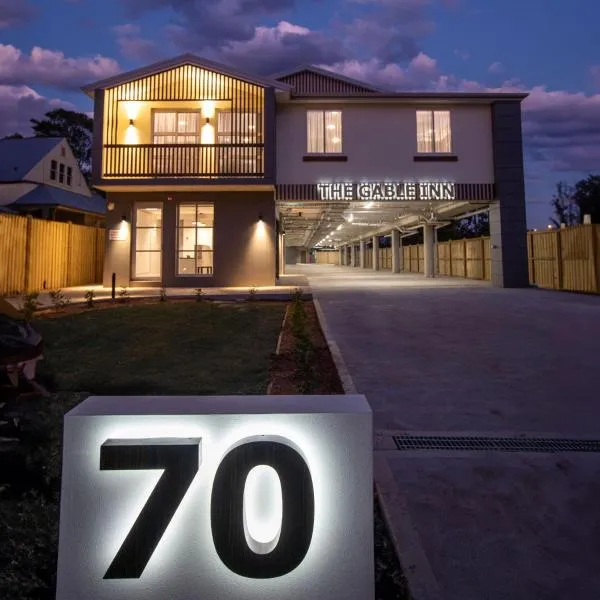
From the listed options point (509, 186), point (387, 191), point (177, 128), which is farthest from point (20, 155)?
point (509, 186)

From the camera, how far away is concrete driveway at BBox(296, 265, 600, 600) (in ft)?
7.31

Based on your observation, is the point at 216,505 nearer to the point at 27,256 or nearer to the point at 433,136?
Answer: the point at 27,256

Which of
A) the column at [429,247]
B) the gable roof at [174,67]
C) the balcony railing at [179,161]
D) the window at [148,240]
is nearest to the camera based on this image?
the gable roof at [174,67]

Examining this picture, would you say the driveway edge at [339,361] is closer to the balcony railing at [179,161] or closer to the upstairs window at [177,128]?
the balcony railing at [179,161]

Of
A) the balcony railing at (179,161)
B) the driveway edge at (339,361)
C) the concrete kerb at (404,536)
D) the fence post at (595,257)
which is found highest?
the balcony railing at (179,161)

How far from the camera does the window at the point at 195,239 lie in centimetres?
1819

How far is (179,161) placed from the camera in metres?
17.0

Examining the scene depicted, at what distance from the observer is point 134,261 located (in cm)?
1791

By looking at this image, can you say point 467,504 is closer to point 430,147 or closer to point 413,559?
point 413,559

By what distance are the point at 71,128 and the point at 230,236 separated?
54655 mm

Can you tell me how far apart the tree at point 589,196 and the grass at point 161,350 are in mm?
44682

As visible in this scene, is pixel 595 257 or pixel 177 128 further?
pixel 177 128

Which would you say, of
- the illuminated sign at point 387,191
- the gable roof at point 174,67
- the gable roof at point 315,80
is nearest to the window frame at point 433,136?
the illuminated sign at point 387,191

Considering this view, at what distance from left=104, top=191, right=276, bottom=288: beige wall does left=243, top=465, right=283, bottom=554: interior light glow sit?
15981mm
